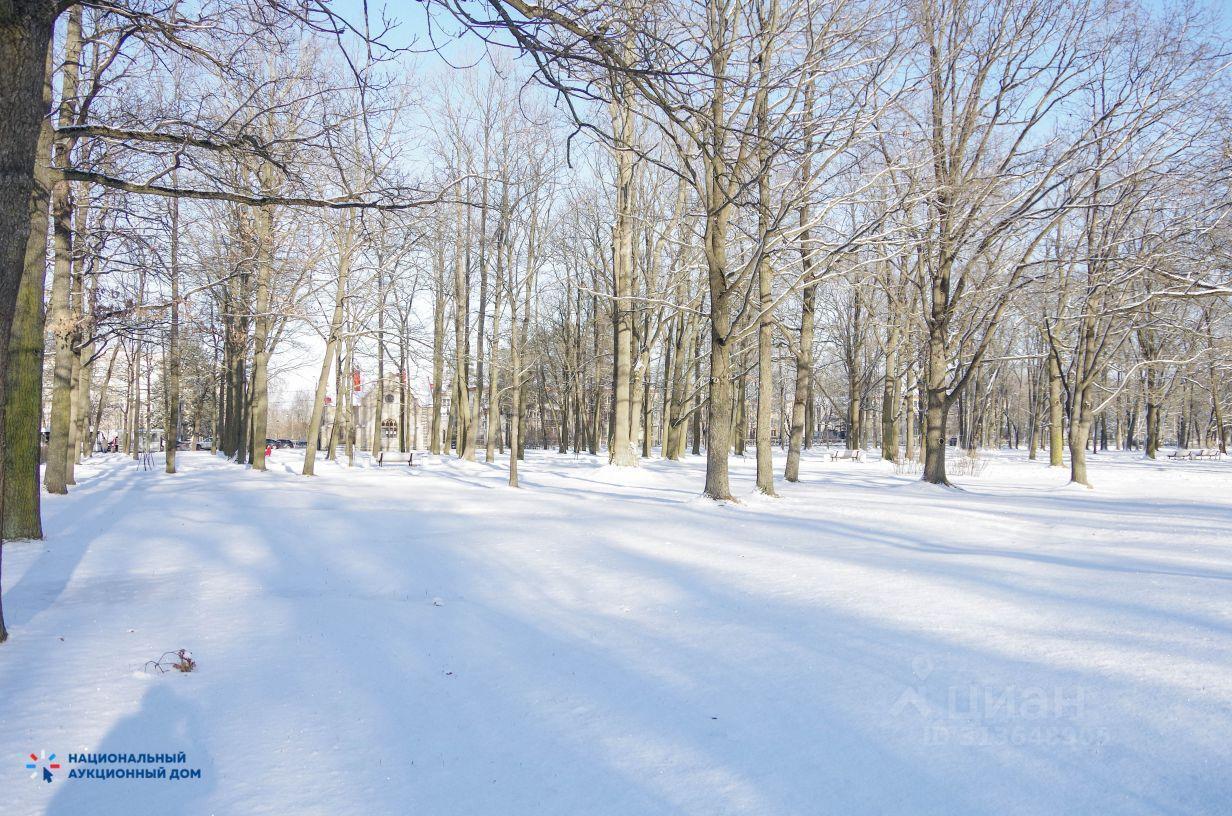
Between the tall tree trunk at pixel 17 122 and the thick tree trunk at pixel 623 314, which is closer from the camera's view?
the tall tree trunk at pixel 17 122

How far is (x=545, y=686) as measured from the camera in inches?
161

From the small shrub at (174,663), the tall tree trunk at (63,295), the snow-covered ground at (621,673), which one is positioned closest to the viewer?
the snow-covered ground at (621,673)

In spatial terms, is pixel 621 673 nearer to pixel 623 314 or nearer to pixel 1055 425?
pixel 623 314

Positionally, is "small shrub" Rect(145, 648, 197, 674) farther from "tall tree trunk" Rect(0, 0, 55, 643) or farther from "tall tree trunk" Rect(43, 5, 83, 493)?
"tall tree trunk" Rect(43, 5, 83, 493)

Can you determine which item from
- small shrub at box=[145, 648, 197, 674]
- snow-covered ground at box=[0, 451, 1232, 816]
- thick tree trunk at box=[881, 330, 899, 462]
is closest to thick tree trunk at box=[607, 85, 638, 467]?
snow-covered ground at box=[0, 451, 1232, 816]

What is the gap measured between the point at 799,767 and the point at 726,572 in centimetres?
357

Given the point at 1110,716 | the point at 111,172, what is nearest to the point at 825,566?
the point at 1110,716

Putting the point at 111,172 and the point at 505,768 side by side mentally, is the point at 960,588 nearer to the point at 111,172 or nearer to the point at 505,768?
the point at 505,768

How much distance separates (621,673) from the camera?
4.28 m

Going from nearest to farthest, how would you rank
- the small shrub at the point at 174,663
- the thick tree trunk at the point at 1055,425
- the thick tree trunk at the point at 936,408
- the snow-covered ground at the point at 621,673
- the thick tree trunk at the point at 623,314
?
the snow-covered ground at the point at 621,673
the small shrub at the point at 174,663
the thick tree trunk at the point at 936,408
the thick tree trunk at the point at 623,314
the thick tree trunk at the point at 1055,425

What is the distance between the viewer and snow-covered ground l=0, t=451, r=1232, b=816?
2998mm

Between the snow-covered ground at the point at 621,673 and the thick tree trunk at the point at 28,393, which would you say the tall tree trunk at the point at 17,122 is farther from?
the thick tree trunk at the point at 28,393

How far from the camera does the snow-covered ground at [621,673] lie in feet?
9.84

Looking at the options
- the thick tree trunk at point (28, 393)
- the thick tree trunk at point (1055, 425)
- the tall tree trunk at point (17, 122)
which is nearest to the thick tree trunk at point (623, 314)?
the thick tree trunk at point (28, 393)
